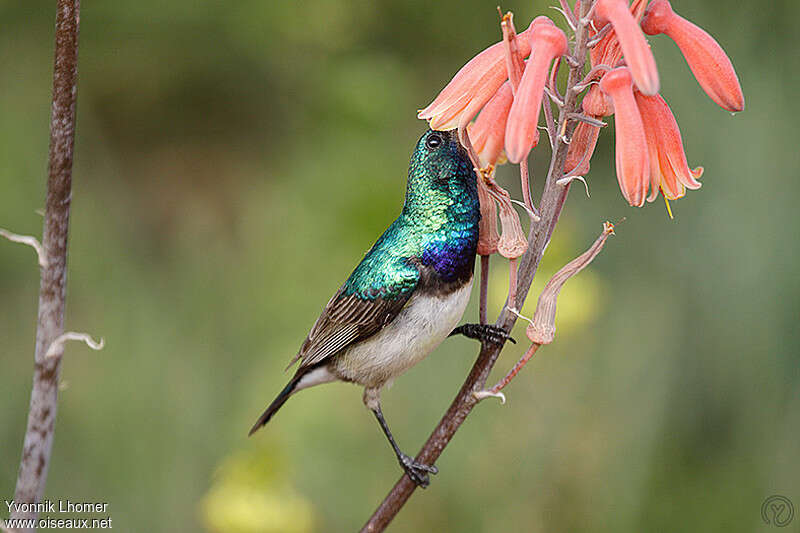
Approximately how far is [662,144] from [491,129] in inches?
12.4

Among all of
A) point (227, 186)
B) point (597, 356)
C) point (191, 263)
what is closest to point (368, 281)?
point (597, 356)

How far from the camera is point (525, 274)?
1518 mm

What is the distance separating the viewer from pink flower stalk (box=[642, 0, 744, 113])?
135cm

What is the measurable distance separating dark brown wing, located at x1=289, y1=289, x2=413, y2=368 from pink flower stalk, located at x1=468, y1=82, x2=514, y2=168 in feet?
1.45

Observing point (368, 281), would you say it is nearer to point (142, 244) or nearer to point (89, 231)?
point (89, 231)

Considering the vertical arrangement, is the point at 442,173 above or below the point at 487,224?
above

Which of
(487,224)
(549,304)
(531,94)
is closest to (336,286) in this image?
(487,224)

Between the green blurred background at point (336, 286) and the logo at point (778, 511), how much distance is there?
0.07 m

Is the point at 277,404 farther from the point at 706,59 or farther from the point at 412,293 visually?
the point at 706,59

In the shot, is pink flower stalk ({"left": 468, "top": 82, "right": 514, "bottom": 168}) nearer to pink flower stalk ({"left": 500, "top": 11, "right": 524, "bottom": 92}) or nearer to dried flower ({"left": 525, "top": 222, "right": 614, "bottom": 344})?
pink flower stalk ({"left": 500, "top": 11, "right": 524, "bottom": 92})

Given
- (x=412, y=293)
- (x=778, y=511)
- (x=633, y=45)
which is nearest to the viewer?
(x=633, y=45)

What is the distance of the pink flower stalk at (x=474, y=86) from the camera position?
4.66ft

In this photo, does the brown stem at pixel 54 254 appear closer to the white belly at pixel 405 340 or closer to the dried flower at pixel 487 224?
the white belly at pixel 405 340

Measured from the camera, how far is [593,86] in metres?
1.45
